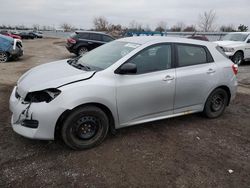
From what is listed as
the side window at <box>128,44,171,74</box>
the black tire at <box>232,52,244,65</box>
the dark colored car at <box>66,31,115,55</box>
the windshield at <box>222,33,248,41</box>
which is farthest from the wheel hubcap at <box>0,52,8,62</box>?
the windshield at <box>222,33,248,41</box>

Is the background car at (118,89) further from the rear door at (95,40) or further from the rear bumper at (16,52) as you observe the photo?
the rear door at (95,40)

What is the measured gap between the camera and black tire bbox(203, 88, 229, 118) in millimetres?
4606

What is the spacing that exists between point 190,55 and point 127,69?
1503 mm

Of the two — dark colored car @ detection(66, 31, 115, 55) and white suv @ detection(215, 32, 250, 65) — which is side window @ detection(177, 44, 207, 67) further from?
dark colored car @ detection(66, 31, 115, 55)

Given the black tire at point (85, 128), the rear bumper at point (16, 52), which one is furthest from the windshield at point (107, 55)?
the rear bumper at point (16, 52)

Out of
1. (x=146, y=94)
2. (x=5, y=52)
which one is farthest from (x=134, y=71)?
(x=5, y=52)

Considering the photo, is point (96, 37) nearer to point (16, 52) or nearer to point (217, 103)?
point (16, 52)

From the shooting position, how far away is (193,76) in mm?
4160

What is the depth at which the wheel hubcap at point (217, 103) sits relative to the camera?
4.70m

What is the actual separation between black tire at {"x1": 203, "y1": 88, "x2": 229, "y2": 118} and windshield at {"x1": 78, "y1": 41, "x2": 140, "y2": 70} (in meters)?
1.93

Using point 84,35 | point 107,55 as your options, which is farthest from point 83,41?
point 107,55

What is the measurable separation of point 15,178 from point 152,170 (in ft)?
5.49

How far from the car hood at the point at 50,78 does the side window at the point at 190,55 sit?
167 centimetres

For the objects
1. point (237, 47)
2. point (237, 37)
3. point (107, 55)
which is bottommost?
point (237, 47)
